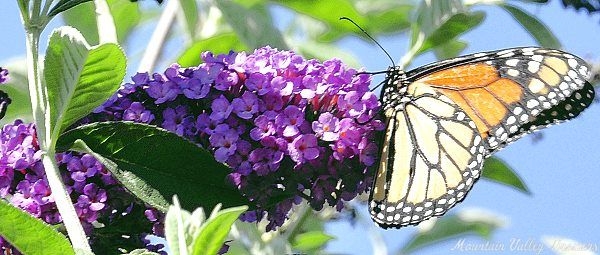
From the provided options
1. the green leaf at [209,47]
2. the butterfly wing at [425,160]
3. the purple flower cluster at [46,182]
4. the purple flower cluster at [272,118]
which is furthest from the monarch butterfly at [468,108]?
the purple flower cluster at [46,182]

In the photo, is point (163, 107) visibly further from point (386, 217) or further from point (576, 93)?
point (576, 93)

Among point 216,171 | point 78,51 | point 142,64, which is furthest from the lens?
point 142,64

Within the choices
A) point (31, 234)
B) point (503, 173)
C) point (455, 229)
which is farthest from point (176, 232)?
point (455, 229)

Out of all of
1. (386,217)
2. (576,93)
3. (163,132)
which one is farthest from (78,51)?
(576,93)

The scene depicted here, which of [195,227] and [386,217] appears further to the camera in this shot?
[386,217]

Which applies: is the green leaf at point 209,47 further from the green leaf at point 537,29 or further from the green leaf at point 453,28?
the green leaf at point 537,29

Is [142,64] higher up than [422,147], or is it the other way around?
[142,64]
